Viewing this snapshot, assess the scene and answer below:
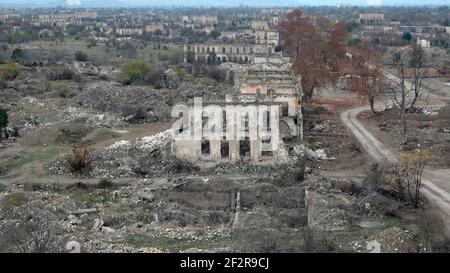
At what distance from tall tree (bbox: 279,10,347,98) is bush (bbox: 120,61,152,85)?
38.3 feet

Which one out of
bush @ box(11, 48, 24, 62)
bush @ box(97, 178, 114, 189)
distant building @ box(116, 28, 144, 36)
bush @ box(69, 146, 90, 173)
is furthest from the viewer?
distant building @ box(116, 28, 144, 36)

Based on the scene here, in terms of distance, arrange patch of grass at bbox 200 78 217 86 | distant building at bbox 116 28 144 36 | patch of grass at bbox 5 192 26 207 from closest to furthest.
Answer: patch of grass at bbox 5 192 26 207, patch of grass at bbox 200 78 217 86, distant building at bbox 116 28 144 36

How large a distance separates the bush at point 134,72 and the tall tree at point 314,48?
11671 mm

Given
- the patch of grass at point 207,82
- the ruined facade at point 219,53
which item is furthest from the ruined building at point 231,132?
the ruined facade at point 219,53

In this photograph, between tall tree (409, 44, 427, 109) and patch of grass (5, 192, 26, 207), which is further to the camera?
tall tree (409, 44, 427, 109)

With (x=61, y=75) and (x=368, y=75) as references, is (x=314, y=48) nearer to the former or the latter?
(x=368, y=75)

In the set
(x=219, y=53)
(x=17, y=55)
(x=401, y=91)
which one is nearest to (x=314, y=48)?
(x=401, y=91)

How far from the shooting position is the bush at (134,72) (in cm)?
4866

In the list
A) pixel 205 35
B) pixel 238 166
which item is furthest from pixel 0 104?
pixel 205 35

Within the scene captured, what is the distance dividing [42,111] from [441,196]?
25.3 metres

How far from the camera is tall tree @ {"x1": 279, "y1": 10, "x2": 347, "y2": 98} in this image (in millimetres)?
38688

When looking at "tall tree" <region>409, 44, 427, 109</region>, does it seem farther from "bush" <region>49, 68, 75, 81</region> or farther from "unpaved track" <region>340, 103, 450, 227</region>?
"bush" <region>49, 68, 75, 81</region>

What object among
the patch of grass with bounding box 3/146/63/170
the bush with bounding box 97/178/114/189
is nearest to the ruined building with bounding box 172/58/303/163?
the bush with bounding box 97/178/114/189
